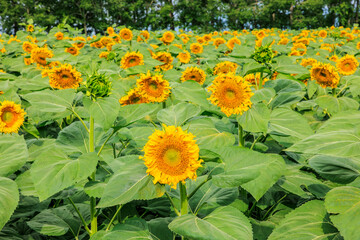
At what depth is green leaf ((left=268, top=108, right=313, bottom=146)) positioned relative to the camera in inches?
65.1

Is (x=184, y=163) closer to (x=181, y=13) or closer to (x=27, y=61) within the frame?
(x=27, y=61)

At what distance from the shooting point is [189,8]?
90.3 ft

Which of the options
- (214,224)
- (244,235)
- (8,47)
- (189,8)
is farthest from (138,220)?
(189,8)

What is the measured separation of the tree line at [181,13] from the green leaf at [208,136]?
2404 cm

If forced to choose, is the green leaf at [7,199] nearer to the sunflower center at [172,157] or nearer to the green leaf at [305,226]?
the sunflower center at [172,157]

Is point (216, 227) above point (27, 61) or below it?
below

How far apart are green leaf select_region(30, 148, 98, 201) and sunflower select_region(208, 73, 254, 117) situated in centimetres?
87

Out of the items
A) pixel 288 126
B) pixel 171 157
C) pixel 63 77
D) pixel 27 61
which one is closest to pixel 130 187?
pixel 171 157

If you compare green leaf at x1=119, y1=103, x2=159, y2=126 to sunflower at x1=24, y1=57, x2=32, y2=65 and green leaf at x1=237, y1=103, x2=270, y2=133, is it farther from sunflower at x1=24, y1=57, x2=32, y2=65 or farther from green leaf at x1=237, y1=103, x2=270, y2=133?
sunflower at x1=24, y1=57, x2=32, y2=65

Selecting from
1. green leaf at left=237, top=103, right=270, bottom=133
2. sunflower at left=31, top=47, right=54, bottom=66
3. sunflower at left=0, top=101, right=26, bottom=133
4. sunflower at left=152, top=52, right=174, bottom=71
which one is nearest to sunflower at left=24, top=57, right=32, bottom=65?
sunflower at left=31, top=47, right=54, bottom=66

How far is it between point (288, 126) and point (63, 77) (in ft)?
6.86

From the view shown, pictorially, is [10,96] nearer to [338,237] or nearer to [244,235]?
[244,235]

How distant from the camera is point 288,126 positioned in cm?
172

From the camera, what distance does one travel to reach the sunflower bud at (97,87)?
1.51 metres
